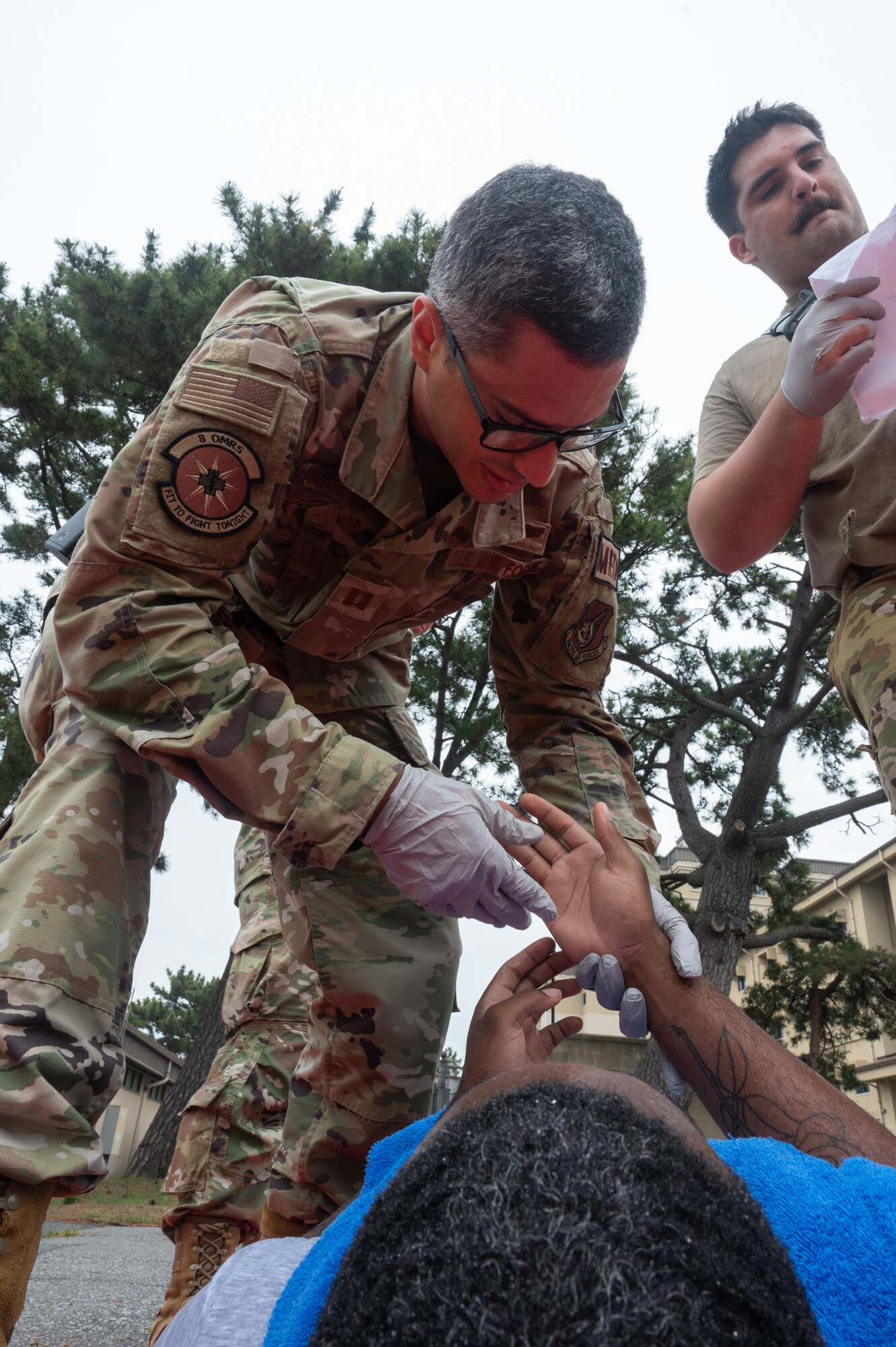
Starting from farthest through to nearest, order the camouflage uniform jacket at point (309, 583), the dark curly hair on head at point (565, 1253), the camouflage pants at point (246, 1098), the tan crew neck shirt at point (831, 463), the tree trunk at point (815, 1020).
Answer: the tree trunk at point (815, 1020) → the camouflage pants at point (246, 1098) → the tan crew neck shirt at point (831, 463) → the camouflage uniform jacket at point (309, 583) → the dark curly hair on head at point (565, 1253)

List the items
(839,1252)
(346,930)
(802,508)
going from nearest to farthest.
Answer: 1. (839,1252)
2. (346,930)
3. (802,508)

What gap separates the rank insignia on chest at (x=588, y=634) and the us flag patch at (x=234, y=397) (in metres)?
0.98

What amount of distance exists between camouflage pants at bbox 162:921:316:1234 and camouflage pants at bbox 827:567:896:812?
161 centimetres

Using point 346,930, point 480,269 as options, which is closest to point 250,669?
point 346,930

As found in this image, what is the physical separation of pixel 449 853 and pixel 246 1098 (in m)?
1.62

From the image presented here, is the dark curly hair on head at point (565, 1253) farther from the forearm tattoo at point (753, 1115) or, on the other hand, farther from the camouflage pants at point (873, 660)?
the camouflage pants at point (873, 660)

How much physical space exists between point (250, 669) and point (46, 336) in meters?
8.03

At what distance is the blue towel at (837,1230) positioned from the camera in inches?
29.1

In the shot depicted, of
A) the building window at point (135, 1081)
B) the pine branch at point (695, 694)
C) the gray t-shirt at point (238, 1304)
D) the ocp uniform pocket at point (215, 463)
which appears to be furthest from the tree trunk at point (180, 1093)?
the building window at point (135, 1081)

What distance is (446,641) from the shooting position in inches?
352

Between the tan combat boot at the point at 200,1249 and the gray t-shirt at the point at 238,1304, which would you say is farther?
the tan combat boot at the point at 200,1249

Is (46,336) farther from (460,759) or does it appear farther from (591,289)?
(591,289)

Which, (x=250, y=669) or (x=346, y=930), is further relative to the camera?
(x=346, y=930)

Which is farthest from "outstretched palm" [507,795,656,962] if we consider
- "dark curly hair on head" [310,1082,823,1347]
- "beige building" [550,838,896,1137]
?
"beige building" [550,838,896,1137]
